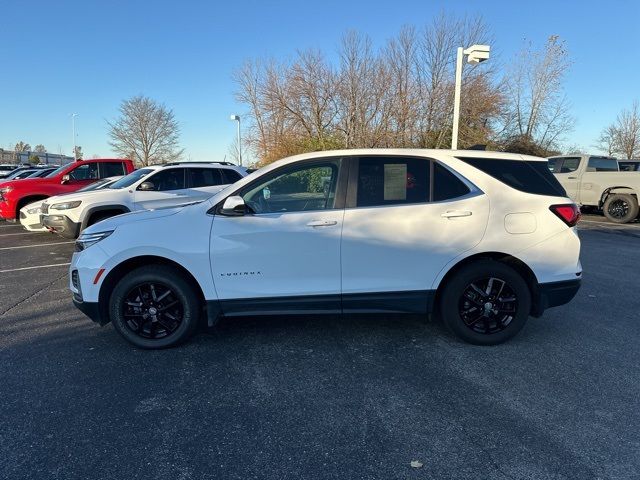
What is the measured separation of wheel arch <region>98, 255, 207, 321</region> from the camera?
3936 mm

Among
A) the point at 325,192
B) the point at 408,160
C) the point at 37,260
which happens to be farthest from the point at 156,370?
the point at 37,260

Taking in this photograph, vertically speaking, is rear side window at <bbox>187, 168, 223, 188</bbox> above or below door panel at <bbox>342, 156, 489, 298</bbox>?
above

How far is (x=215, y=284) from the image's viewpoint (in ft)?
12.8

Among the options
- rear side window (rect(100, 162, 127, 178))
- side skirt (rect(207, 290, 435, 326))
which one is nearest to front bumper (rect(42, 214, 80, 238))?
rear side window (rect(100, 162, 127, 178))

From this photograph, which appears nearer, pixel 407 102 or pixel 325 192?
pixel 325 192

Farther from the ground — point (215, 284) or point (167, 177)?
point (167, 177)

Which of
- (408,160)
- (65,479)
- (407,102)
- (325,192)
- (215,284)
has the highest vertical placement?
(407,102)

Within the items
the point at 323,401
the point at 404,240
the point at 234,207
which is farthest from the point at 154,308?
the point at 404,240

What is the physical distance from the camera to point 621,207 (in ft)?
43.8

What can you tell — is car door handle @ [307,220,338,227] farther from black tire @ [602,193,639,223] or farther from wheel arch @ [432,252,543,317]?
black tire @ [602,193,639,223]

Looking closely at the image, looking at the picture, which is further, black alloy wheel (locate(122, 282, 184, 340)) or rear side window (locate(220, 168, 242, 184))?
rear side window (locate(220, 168, 242, 184))

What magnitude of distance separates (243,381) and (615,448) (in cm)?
251

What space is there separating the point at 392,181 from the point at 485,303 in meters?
1.42

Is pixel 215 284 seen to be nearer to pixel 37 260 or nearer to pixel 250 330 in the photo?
pixel 250 330
